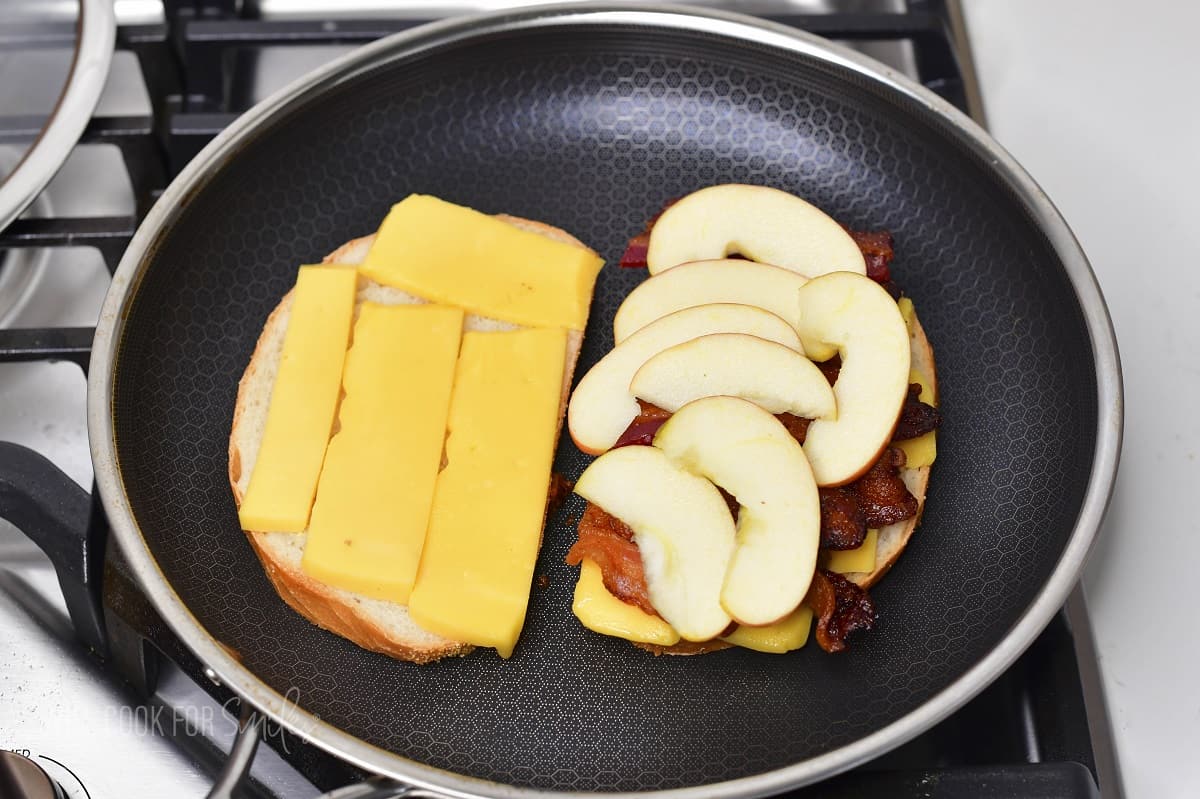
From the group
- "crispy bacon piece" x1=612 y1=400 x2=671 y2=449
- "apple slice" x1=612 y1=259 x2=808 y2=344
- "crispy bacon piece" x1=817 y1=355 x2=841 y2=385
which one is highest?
"apple slice" x1=612 y1=259 x2=808 y2=344

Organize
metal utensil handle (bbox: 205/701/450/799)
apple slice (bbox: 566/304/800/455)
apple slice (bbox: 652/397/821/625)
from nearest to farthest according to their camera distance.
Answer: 1. metal utensil handle (bbox: 205/701/450/799)
2. apple slice (bbox: 652/397/821/625)
3. apple slice (bbox: 566/304/800/455)

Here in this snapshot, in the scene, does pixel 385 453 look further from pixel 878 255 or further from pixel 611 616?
pixel 878 255

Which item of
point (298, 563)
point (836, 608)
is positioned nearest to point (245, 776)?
point (298, 563)

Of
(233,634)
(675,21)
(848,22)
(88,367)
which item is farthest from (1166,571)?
(88,367)

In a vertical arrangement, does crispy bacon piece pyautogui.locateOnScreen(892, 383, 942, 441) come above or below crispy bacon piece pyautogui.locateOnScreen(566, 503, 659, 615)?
above

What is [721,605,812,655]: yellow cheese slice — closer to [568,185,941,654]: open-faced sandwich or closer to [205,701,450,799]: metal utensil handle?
[568,185,941,654]: open-faced sandwich

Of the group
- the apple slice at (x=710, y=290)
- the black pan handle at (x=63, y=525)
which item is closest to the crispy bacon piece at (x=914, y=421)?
the apple slice at (x=710, y=290)

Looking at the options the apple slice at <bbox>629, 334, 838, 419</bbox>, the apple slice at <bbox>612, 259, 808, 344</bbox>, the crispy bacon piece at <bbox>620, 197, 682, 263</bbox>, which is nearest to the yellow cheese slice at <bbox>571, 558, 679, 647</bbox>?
the apple slice at <bbox>629, 334, 838, 419</bbox>

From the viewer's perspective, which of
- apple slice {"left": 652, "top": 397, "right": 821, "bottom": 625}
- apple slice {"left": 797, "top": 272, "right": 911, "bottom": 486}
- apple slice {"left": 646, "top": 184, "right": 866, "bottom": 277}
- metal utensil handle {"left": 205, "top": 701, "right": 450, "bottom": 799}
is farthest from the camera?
apple slice {"left": 646, "top": 184, "right": 866, "bottom": 277}
